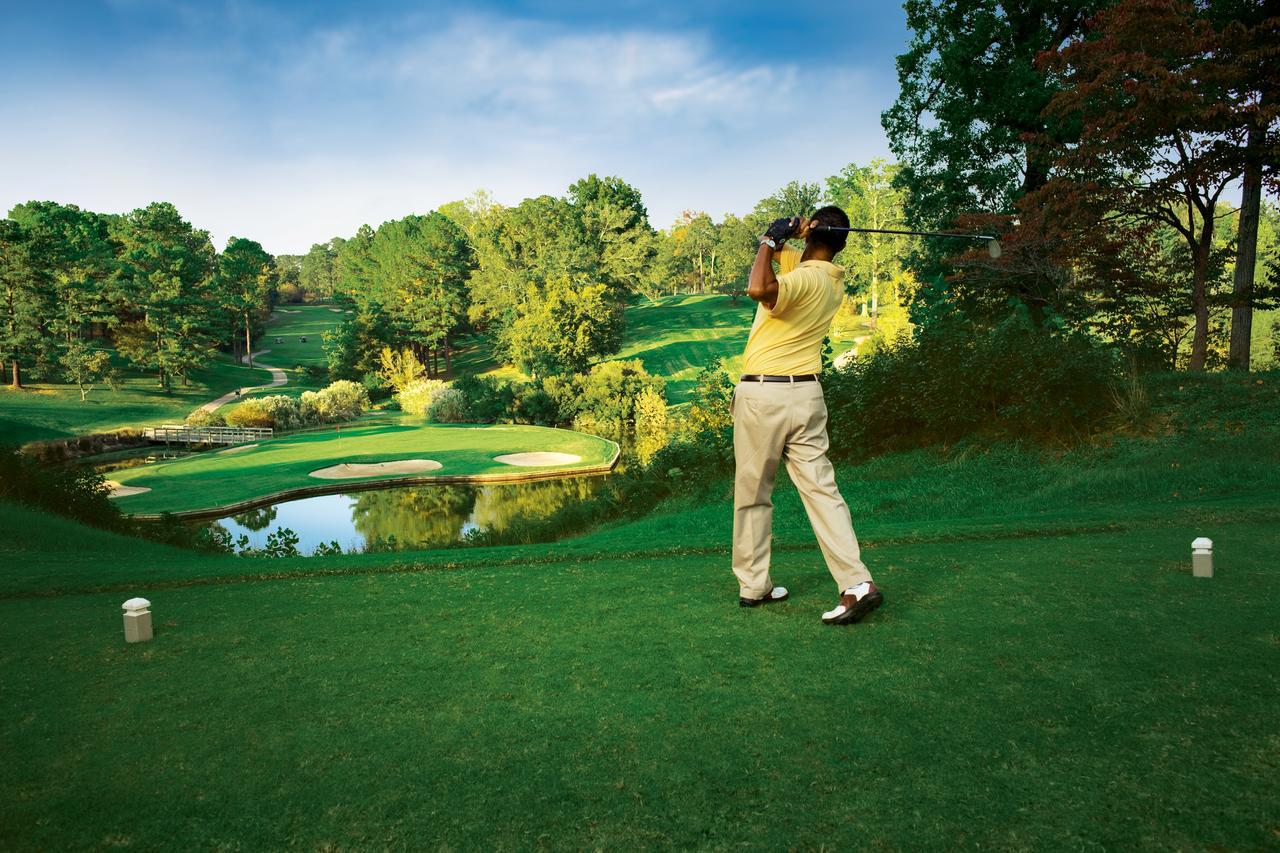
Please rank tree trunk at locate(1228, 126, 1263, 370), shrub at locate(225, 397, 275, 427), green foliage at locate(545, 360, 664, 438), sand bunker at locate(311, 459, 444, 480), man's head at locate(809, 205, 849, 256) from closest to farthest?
1. man's head at locate(809, 205, 849, 256)
2. tree trunk at locate(1228, 126, 1263, 370)
3. sand bunker at locate(311, 459, 444, 480)
4. shrub at locate(225, 397, 275, 427)
5. green foliage at locate(545, 360, 664, 438)

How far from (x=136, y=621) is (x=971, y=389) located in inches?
471

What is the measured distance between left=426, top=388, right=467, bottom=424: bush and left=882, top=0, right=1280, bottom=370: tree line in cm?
3498

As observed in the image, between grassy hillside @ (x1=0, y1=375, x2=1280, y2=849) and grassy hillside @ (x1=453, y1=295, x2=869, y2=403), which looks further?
grassy hillside @ (x1=453, y1=295, x2=869, y2=403)

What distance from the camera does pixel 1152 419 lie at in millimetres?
11375

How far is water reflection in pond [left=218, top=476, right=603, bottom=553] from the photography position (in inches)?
858

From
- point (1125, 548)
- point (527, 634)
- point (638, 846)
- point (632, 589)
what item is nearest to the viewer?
point (638, 846)

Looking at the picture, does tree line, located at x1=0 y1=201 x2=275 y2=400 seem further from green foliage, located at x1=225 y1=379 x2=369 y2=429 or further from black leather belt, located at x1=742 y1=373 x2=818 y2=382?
black leather belt, located at x1=742 y1=373 x2=818 y2=382

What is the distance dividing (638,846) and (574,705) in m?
0.89

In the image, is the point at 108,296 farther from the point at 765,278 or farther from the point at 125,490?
the point at 765,278

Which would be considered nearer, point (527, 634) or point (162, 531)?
point (527, 634)

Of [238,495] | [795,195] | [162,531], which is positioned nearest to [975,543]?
[162,531]

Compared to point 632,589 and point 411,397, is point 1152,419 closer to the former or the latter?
point 632,589

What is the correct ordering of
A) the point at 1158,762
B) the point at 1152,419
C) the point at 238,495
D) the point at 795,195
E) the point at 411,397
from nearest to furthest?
the point at 1158,762, the point at 1152,419, the point at 238,495, the point at 411,397, the point at 795,195

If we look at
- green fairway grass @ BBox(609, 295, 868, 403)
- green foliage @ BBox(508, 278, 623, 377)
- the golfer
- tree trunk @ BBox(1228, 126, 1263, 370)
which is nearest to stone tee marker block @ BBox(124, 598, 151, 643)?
the golfer
